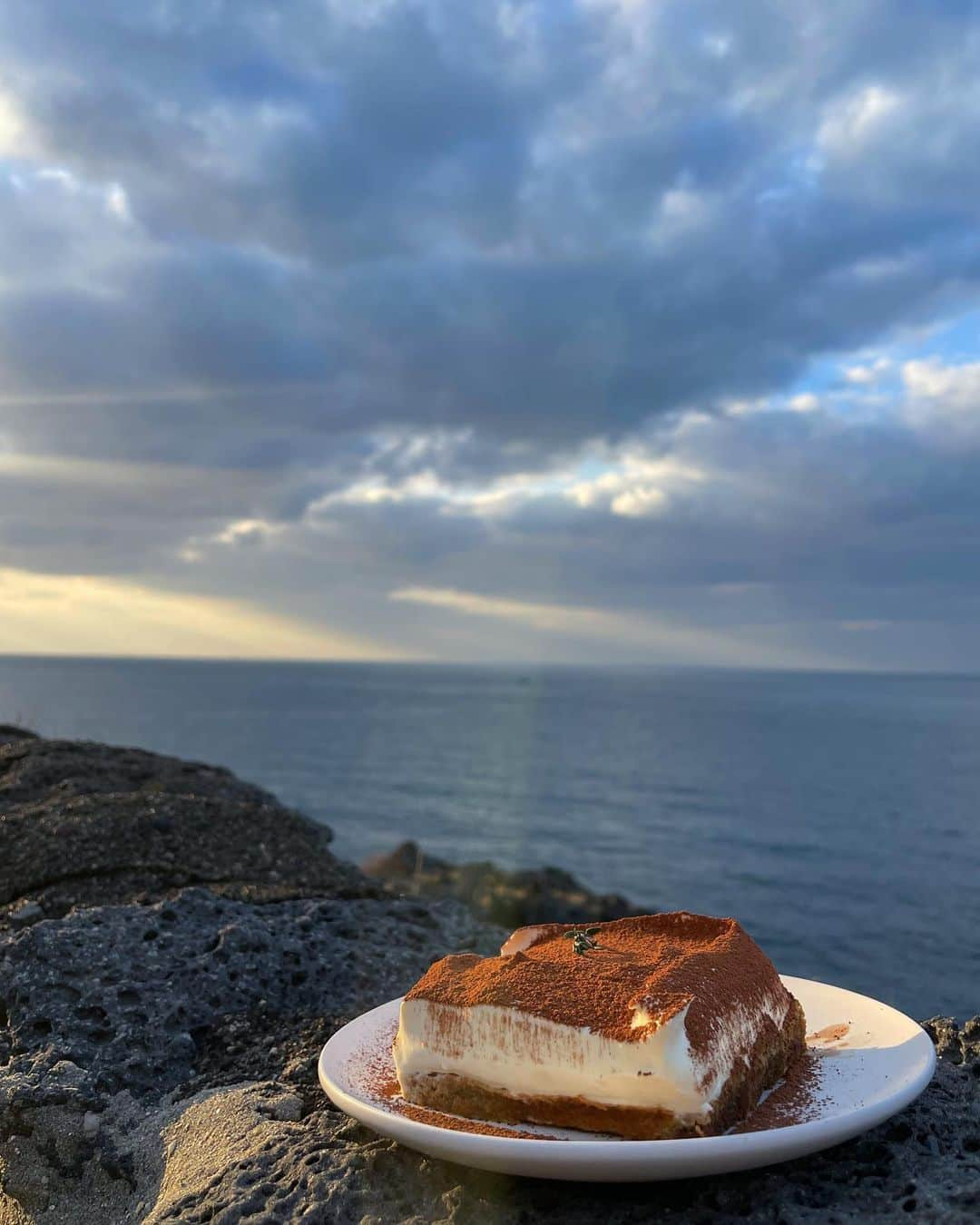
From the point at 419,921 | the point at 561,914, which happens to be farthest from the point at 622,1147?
the point at 561,914

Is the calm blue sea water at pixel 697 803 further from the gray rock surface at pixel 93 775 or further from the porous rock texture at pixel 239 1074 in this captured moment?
the porous rock texture at pixel 239 1074

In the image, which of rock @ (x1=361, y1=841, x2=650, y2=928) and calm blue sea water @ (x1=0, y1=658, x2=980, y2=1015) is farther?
calm blue sea water @ (x1=0, y1=658, x2=980, y2=1015)

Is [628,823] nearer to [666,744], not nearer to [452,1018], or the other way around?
[666,744]

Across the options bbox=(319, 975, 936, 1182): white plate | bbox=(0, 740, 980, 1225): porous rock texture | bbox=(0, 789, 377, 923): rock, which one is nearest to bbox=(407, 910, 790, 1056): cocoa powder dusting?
bbox=(319, 975, 936, 1182): white plate

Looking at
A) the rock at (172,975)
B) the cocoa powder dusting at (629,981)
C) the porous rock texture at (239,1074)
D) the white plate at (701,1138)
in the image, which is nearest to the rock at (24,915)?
the porous rock texture at (239,1074)

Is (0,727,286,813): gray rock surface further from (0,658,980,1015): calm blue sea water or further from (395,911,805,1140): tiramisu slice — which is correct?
(0,658,980,1015): calm blue sea water

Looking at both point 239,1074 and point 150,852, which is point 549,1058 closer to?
point 239,1074

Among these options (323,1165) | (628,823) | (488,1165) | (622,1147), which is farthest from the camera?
(628,823)
